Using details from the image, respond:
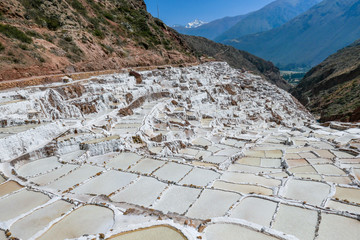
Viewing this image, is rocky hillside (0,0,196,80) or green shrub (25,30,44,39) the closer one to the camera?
rocky hillside (0,0,196,80)

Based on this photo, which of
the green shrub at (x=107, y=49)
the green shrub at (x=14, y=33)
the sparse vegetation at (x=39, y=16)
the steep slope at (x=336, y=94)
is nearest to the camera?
the green shrub at (x=14, y=33)

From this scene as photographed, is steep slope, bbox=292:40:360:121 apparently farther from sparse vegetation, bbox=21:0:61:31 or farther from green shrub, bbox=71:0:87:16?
green shrub, bbox=71:0:87:16

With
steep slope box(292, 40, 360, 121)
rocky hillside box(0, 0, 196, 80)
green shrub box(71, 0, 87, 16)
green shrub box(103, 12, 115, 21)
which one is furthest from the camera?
green shrub box(103, 12, 115, 21)

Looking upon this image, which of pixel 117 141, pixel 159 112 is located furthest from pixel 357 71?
pixel 117 141

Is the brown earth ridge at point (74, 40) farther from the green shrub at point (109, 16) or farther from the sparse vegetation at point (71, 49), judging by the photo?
the green shrub at point (109, 16)

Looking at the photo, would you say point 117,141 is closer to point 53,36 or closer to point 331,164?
point 331,164

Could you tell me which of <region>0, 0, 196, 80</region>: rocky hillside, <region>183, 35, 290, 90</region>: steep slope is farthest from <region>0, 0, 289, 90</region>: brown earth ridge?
<region>183, 35, 290, 90</region>: steep slope

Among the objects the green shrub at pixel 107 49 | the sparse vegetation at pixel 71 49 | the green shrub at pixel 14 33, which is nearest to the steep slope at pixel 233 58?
the green shrub at pixel 107 49
